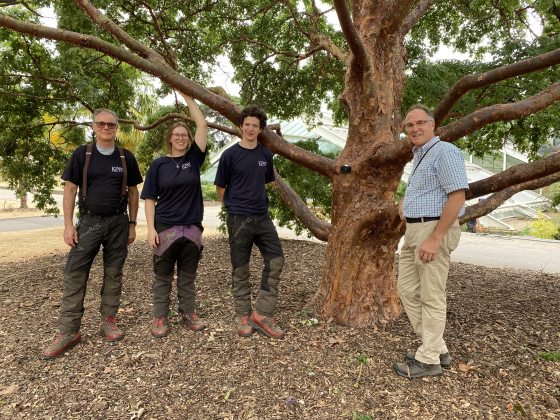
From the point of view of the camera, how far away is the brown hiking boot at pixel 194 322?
381 cm

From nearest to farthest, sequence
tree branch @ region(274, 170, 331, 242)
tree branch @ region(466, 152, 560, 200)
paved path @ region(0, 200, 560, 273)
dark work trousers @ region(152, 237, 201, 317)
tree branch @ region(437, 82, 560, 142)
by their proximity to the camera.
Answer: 1. tree branch @ region(466, 152, 560, 200)
2. tree branch @ region(437, 82, 560, 142)
3. dark work trousers @ region(152, 237, 201, 317)
4. tree branch @ region(274, 170, 331, 242)
5. paved path @ region(0, 200, 560, 273)

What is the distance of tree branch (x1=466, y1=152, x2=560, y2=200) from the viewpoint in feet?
9.97

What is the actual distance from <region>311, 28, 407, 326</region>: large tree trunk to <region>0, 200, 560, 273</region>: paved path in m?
6.84

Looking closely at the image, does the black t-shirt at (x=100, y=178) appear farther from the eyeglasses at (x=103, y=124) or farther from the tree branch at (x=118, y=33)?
the tree branch at (x=118, y=33)

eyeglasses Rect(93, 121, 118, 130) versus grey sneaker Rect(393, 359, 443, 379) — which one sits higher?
Result: eyeglasses Rect(93, 121, 118, 130)

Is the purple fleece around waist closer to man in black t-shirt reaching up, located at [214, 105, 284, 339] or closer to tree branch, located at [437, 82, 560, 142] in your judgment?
man in black t-shirt reaching up, located at [214, 105, 284, 339]

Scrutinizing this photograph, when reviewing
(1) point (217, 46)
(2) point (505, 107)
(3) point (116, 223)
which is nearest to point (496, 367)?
(2) point (505, 107)

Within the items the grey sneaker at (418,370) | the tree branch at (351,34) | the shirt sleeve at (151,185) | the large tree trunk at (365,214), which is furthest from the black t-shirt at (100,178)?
the grey sneaker at (418,370)

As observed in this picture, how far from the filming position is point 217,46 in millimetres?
7875

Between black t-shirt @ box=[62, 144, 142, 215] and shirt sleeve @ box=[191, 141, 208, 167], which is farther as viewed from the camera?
shirt sleeve @ box=[191, 141, 208, 167]

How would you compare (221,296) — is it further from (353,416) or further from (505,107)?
(505,107)

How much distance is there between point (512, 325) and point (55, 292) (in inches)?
209

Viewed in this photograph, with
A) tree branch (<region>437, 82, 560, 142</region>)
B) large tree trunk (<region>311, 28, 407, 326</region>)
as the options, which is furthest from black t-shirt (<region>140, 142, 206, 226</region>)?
tree branch (<region>437, 82, 560, 142</region>)

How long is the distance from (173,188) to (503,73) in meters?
2.82
